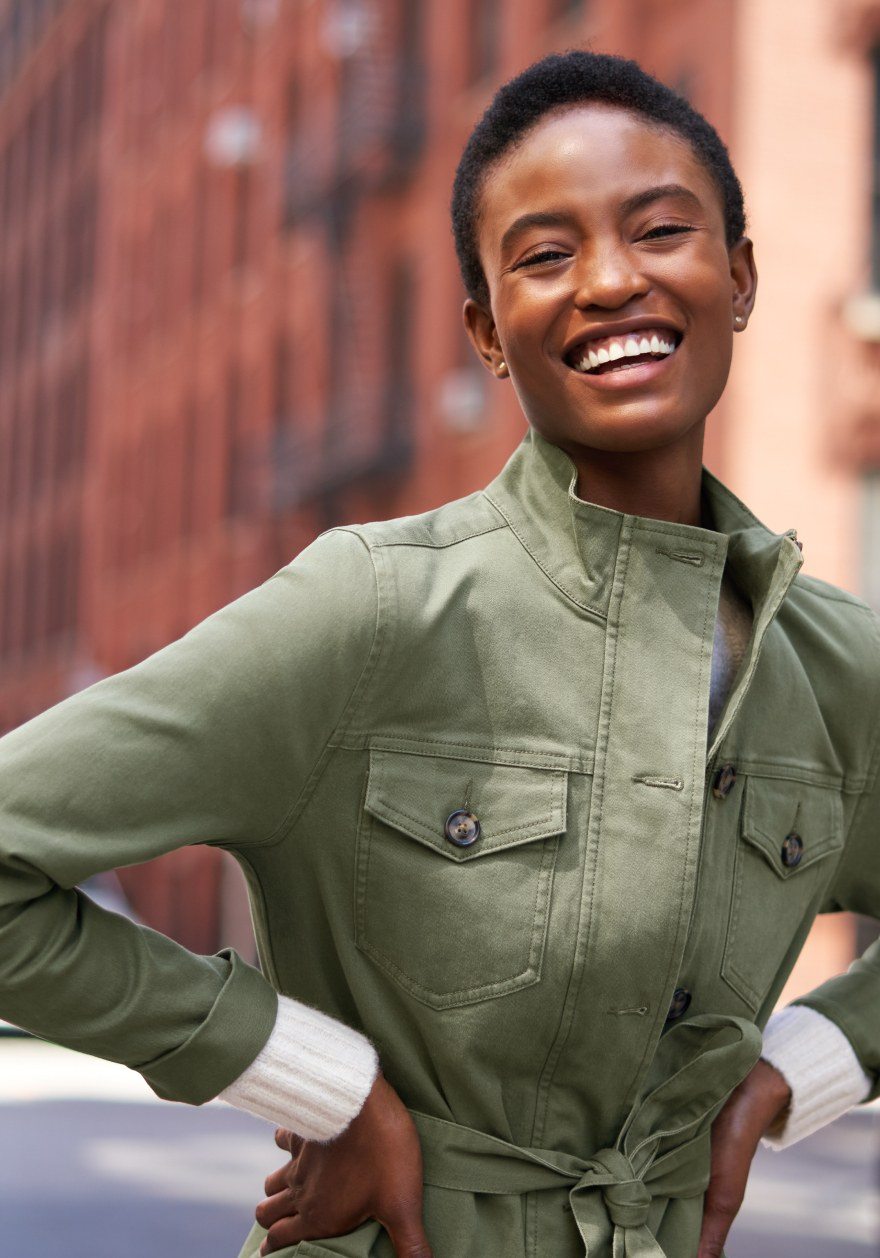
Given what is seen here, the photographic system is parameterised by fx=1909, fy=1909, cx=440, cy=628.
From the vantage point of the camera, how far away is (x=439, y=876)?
186 centimetres

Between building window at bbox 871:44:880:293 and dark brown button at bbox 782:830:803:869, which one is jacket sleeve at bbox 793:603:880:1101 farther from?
building window at bbox 871:44:880:293

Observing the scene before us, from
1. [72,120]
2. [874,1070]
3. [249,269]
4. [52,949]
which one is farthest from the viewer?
[72,120]

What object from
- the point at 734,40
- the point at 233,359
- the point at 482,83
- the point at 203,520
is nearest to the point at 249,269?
the point at 233,359

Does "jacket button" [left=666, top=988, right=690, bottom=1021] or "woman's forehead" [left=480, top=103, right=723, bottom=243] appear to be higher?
"woman's forehead" [left=480, top=103, right=723, bottom=243]

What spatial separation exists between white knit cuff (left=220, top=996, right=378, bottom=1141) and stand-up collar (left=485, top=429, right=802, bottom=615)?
502 mm

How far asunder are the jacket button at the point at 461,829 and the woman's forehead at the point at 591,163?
618 millimetres

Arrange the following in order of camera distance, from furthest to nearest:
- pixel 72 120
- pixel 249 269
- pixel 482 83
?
pixel 72 120 → pixel 249 269 → pixel 482 83

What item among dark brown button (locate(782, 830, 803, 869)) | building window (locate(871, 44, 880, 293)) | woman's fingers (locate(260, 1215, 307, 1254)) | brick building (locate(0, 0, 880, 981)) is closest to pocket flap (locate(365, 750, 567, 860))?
dark brown button (locate(782, 830, 803, 869))

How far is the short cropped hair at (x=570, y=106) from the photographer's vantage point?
2018 mm

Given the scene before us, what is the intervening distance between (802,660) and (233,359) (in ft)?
77.5

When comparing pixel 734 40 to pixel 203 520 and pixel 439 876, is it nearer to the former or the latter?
pixel 439 876

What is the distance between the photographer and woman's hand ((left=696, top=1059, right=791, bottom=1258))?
2.05m

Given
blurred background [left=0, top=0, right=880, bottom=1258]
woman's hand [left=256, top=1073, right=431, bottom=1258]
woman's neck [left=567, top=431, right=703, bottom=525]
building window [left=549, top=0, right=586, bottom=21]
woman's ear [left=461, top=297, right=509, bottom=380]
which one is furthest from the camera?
building window [left=549, top=0, right=586, bottom=21]

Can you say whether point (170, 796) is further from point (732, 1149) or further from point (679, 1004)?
point (732, 1149)
